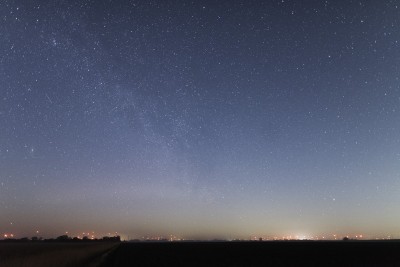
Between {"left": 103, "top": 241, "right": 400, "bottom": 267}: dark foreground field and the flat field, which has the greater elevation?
{"left": 103, "top": 241, "right": 400, "bottom": 267}: dark foreground field

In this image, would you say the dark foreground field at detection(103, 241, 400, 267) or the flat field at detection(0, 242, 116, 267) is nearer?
the flat field at detection(0, 242, 116, 267)

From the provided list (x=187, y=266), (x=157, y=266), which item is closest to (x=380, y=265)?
(x=187, y=266)

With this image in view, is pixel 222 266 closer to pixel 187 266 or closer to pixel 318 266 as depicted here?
pixel 187 266

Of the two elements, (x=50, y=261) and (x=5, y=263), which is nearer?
(x=5, y=263)

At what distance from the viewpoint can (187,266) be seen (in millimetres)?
51781

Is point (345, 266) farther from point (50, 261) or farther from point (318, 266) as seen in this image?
point (50, 261)

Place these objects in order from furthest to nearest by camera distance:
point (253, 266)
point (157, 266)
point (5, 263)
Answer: point (253, 266)
point (157, 266)
point (5, 263)

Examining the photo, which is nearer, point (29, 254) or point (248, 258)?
point (29, 254)

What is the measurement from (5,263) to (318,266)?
201ft

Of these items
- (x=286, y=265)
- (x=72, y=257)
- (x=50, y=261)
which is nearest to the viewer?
(x=50, y=261)

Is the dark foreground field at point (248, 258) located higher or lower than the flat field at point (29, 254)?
higher

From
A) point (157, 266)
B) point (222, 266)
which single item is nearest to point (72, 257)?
point (157, 266)

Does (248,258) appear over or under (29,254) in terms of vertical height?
over

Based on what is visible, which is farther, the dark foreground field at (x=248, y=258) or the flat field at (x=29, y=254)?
the dark foreground field at (x=248, y=258)
